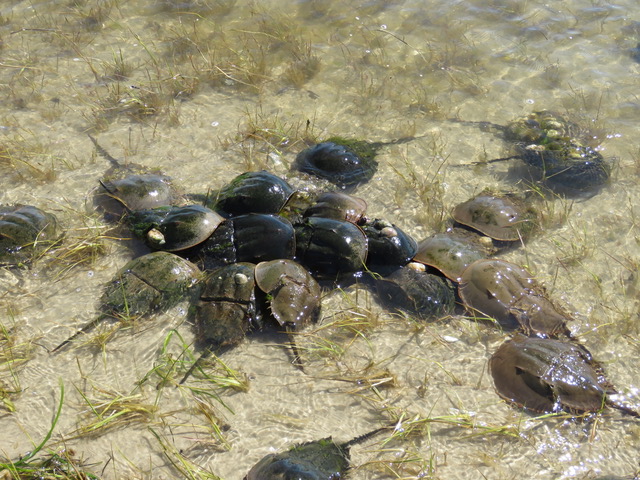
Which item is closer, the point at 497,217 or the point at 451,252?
the point at 451,252

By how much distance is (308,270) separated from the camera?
3686 mm

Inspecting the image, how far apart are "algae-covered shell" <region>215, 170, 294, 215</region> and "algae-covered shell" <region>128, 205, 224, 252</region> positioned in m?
0.21

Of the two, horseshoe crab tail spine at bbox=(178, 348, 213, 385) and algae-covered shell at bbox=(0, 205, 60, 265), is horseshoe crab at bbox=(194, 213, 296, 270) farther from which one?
algae-covered shell at bbox=(0, 205, 60, 265)

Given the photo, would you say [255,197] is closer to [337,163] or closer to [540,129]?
[337,163]

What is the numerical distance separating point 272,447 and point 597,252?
2.92 meters

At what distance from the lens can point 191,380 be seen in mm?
3080

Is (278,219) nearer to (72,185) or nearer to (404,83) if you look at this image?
(72,185)

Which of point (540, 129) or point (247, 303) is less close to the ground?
point (540, 129)

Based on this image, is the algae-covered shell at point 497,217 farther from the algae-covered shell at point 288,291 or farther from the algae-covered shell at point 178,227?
the algae-covered shell at point 178,227

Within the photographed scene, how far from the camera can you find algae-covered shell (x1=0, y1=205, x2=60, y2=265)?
144 inches

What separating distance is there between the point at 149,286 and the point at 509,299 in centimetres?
231

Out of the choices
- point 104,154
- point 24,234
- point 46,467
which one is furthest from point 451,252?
point 104,154

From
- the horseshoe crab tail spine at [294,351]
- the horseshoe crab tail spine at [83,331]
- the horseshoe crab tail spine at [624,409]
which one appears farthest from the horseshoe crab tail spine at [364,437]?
the horseshoe crab tail spine at [83,331]

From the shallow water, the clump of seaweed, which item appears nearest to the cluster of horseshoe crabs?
the shallow water
